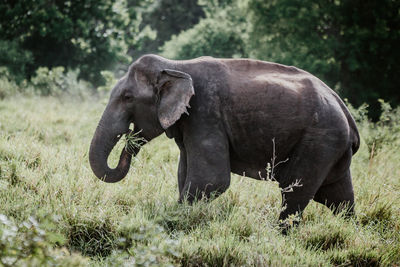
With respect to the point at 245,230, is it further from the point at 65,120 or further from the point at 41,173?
the point at 65,120

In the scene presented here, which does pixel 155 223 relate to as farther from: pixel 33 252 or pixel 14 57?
pixel 14 57

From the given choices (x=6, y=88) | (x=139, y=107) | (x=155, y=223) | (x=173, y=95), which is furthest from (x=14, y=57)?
(x=155, y=223)

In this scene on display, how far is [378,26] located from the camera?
13484 mm

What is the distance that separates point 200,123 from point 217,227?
1.02 metres

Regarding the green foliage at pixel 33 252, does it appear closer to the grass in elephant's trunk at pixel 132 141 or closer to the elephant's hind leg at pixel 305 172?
the grass in elephant's trunk at pixel 132 141

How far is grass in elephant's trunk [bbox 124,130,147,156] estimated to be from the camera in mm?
4098

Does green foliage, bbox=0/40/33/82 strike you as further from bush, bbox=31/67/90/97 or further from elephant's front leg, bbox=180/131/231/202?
elephant's front leg, bbox=180/131/231/202

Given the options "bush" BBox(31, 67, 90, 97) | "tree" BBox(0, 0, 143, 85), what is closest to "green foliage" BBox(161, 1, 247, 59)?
"tree" BBox(0, 0, 143, 85)

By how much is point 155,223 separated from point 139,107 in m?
1.20

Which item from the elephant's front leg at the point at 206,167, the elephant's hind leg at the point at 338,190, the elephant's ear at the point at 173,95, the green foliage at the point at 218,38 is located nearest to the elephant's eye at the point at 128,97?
the elephant's ear at the point at 173,95

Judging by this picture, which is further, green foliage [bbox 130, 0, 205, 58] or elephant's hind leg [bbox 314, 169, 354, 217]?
green foliage [bbox 130, 0, 205, 58]

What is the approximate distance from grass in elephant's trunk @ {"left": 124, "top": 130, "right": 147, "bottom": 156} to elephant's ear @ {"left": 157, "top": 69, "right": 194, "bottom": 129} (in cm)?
35

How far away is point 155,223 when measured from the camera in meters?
3.76

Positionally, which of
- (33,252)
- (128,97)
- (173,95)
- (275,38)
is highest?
(173,95)
